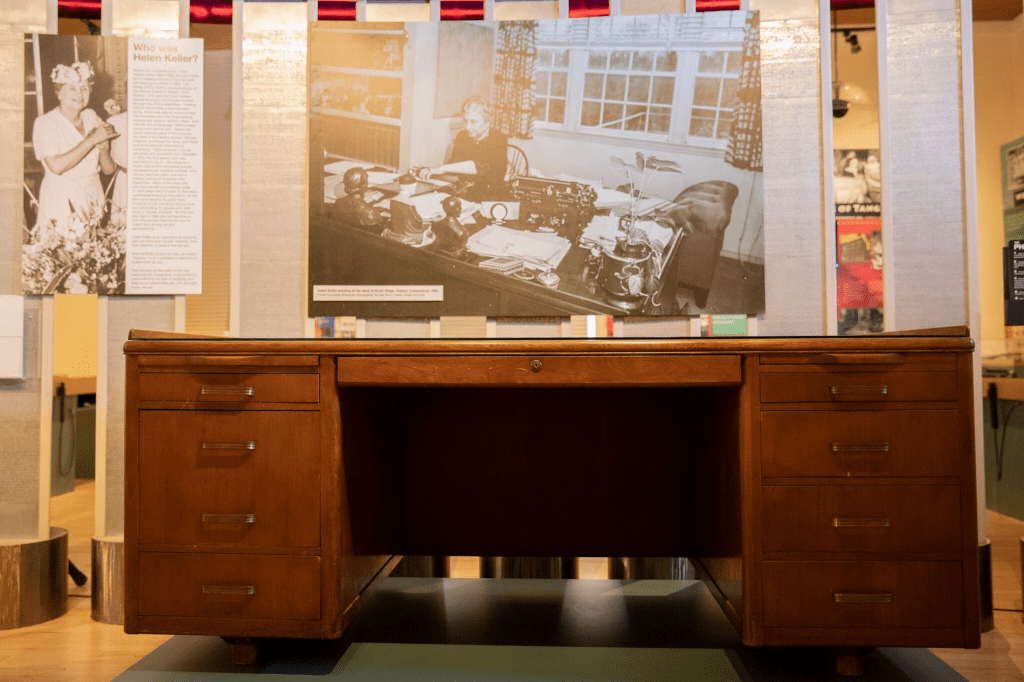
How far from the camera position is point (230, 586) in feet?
5.39

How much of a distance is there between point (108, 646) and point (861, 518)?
208 centimetres

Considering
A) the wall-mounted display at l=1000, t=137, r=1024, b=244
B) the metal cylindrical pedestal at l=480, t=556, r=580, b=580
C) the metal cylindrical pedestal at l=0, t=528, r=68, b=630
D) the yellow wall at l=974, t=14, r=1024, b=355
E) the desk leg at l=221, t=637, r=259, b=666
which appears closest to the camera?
the desk leg at l=221, t=637, r=259, b=666

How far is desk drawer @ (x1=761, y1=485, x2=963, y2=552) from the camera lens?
1.56 m

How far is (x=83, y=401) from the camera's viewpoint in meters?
4.06

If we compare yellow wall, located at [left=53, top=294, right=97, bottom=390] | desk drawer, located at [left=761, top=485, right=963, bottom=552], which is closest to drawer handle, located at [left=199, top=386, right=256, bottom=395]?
desk drawer, located at [left=761, top=485, right=963, bottom=552]

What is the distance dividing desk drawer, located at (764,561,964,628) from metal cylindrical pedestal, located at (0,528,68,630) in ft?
7.21

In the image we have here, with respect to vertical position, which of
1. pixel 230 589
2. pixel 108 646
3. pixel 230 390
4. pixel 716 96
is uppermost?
pixel 716 96

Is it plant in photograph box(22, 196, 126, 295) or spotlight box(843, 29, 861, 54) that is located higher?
spotlight box(843, 29, 861, 54)

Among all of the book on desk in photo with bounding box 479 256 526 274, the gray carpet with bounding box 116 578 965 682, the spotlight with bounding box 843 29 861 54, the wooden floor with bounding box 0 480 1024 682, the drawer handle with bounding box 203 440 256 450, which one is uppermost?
the spotlight with bounding box 843 29 861 54

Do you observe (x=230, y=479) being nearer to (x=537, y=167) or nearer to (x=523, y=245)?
(x=523, y=245)

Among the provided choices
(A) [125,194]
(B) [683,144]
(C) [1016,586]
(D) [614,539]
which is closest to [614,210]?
(B) [683,144]

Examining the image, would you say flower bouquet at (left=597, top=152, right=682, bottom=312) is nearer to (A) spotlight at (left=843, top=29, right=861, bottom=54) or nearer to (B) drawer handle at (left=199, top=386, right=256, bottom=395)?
(B) drawer handle at (left=199, top=386, right=256, bottom=395)

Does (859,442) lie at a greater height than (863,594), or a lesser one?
greater

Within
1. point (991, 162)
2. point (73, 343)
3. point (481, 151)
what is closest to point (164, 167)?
point (481, 151)
